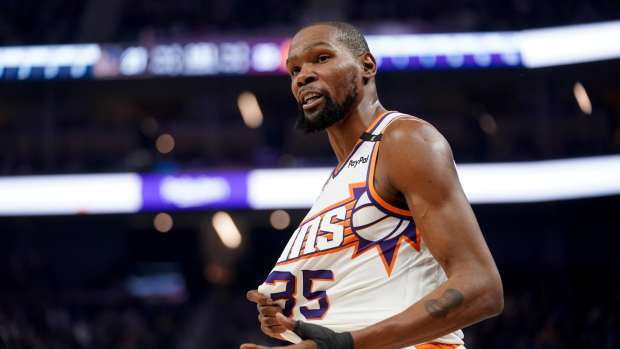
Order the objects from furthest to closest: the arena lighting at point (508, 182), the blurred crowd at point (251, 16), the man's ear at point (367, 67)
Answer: the blurred crowd at point (251, 16)
the arena lighting at point (508, 182)
the man's ear at point (367, 67)

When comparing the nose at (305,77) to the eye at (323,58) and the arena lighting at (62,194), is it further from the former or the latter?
the arena lighting at (62,194)

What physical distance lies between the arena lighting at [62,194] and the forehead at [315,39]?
12.8 m

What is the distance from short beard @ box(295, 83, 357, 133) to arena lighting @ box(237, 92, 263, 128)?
15108 millimetres

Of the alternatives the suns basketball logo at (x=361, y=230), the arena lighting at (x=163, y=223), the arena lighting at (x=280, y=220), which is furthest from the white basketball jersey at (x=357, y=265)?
the arena lighting at (x=163, y=223)

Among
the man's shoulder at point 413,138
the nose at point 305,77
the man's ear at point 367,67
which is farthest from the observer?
the man's ear at point 367,67

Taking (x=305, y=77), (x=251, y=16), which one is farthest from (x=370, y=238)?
(x=251, y=16)

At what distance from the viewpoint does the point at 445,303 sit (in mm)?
2244

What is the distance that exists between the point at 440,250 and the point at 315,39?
869 mm

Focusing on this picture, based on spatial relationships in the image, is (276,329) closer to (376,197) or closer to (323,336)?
(323,336)

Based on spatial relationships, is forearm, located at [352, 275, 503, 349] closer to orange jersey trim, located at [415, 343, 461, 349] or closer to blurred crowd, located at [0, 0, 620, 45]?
orange jersey trim, located at [415, 343, 461, 349]

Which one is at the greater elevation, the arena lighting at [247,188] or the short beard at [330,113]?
the short beard at [330,113]

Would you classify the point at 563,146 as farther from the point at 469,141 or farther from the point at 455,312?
the point at 455,312

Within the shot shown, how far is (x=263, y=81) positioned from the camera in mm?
15539

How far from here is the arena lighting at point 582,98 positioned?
56.0ft
